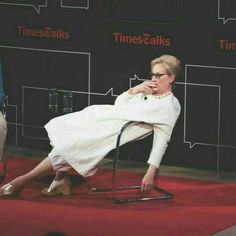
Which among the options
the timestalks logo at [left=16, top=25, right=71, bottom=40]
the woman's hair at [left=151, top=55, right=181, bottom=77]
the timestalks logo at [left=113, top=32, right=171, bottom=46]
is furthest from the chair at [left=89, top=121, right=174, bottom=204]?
the timestalks logo at [left=16, top=25, right=71, bottom=40]

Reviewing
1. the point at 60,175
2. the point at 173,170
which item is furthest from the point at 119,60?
the point at 60,175

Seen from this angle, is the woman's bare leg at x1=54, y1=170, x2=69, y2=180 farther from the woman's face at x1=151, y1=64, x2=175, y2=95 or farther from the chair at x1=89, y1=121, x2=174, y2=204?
the woman's face at x1=151, y1=64, x2=175, y2=95

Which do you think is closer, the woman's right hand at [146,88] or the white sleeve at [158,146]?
the white sleeve at [158,146]

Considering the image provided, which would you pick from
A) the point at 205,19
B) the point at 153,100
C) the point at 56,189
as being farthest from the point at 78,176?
the point at 205,19

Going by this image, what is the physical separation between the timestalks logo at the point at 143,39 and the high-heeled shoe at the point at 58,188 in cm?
150

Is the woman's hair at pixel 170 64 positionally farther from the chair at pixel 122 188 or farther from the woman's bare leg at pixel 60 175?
the woman's bare leg at pixel 60 175

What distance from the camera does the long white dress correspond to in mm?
6066

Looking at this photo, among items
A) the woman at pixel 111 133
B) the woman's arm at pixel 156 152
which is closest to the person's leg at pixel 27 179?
the woman at pixel 111 133

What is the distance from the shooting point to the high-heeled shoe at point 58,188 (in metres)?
6.23

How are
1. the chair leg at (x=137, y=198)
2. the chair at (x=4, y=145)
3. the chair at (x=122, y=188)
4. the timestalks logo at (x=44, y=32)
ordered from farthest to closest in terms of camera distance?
the timestalks logo at (x=44, y=32) → the chair at (x=4, y=145) → the chair leg at (x=137, y=198) → the chair at (x=122, y=188)

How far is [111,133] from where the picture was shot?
20.1ft

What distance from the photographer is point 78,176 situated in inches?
271

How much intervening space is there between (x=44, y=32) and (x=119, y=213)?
2.36m

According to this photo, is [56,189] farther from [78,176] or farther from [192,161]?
[192,161]
